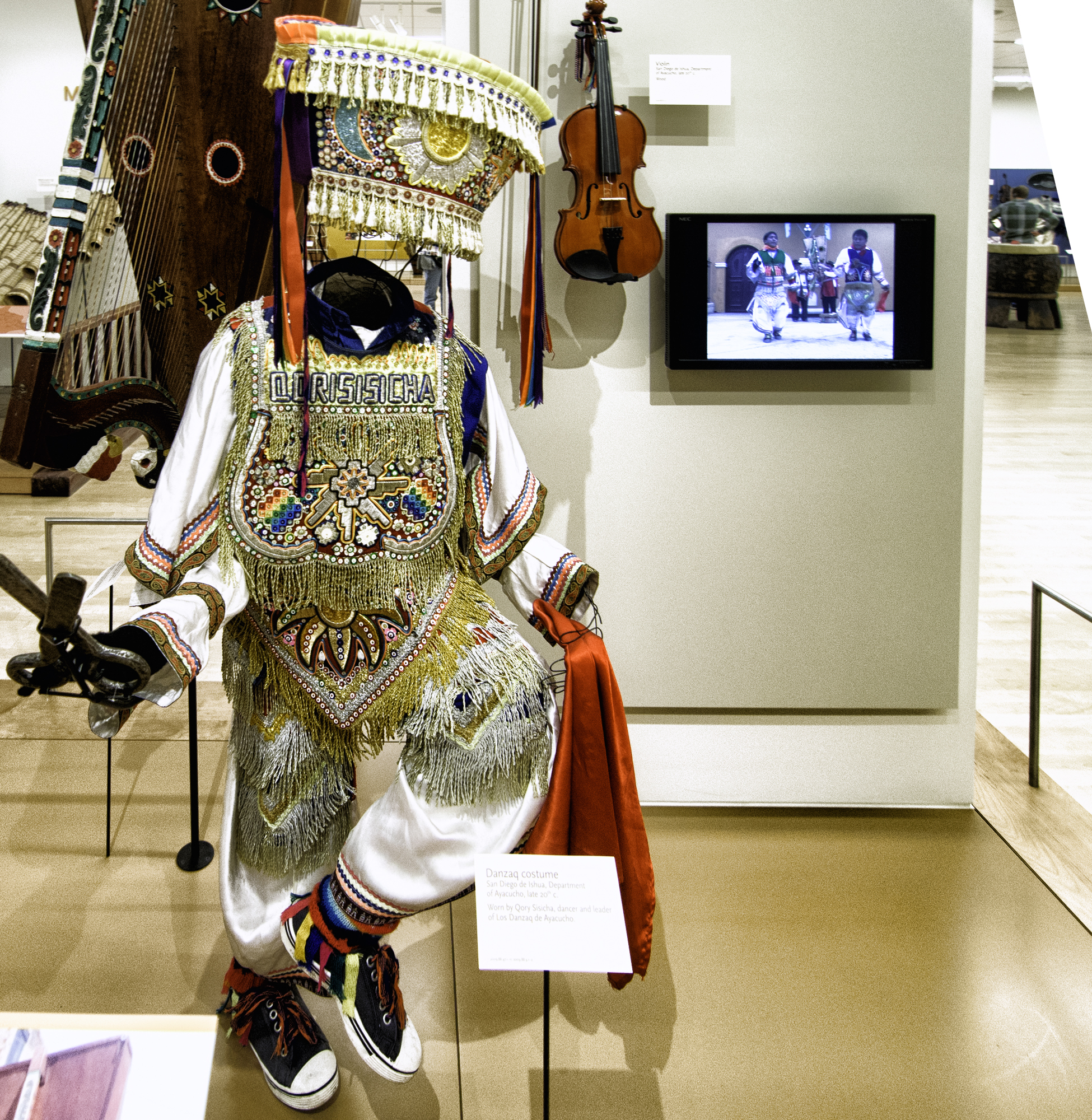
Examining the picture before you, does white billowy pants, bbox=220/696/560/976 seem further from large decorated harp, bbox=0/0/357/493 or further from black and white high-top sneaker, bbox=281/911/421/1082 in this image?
large decorated harp, bbox=0/0/357/493

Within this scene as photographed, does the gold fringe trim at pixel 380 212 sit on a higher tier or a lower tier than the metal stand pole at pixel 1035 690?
higher

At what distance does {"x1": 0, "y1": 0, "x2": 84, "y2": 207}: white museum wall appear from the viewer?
321 cm

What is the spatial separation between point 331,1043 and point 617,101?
216 cm

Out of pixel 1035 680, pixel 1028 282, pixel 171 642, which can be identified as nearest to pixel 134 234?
pixel 171 642

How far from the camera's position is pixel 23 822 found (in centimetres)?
304

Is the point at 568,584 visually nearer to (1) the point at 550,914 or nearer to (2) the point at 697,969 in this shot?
(1) the point at 550,914

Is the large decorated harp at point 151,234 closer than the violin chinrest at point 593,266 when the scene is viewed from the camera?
Yes

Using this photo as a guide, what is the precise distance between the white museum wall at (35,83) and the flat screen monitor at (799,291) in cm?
171

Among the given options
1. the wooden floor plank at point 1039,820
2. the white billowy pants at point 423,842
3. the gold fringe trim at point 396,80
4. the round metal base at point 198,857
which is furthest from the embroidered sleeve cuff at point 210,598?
the wooden floor plank at point 1039,820

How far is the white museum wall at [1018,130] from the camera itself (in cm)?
572

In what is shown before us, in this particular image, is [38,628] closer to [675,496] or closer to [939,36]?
[675,496]

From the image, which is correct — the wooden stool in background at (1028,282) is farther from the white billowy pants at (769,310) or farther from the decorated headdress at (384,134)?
the decorated headdress at (384,134)

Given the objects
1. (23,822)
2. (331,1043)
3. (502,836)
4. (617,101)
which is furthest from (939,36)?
(23,822)

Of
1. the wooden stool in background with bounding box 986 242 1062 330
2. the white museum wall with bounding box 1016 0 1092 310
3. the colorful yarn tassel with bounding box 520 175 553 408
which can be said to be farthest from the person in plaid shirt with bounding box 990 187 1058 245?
the white museum wall with bounding box 1016 0 1092 310
